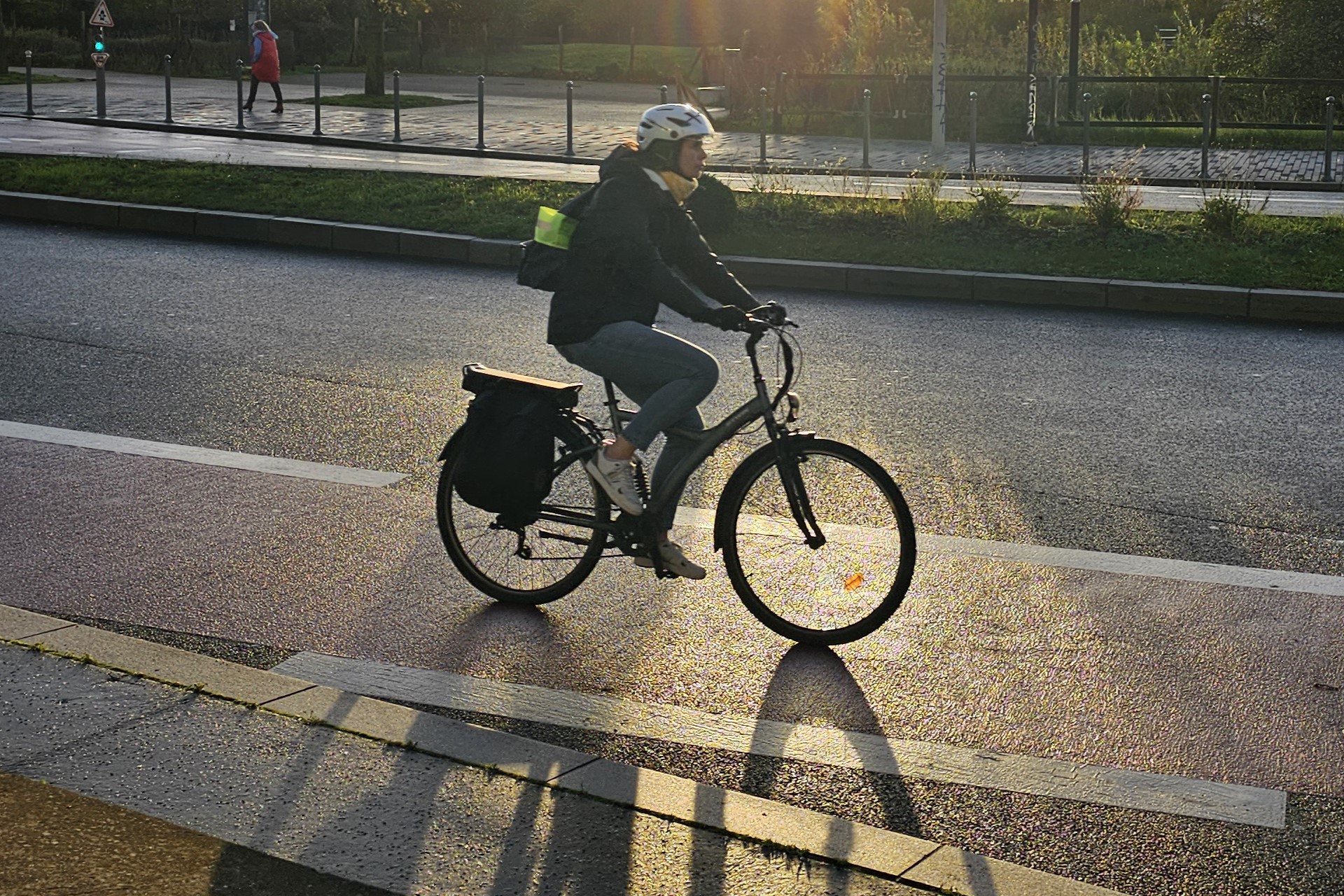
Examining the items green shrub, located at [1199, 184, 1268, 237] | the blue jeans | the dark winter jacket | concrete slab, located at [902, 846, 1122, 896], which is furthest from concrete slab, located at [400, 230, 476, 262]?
Answer: concrete slab, located at [902, 846, 1122, 896]

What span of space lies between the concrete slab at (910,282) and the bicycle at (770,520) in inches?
275

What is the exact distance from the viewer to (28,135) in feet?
78.4

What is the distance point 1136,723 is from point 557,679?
5.62ft

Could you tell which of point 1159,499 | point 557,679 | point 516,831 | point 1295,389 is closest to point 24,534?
point 557,679

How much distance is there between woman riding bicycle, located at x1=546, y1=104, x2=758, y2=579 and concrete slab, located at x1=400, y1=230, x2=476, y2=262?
835 centimetres

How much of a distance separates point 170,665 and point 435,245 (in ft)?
31.2

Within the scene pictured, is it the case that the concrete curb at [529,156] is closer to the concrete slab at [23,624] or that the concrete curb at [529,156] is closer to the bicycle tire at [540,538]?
Result: the bicycle tire at [540,538]

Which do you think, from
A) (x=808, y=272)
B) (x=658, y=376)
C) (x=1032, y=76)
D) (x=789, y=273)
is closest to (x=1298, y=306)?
(x=808, y=272)

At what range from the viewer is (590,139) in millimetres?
26422

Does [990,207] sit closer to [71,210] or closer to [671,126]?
[71,210]

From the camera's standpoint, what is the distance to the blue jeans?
18.3ft

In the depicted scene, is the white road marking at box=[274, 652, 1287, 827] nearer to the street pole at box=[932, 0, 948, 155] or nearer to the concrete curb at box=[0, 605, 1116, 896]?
the concrete curb at box=[0, 605, 1116, 896]

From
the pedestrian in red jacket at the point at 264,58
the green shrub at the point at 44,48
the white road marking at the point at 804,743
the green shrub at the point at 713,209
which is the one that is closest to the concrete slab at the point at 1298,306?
the green shrub at the point at 713,209

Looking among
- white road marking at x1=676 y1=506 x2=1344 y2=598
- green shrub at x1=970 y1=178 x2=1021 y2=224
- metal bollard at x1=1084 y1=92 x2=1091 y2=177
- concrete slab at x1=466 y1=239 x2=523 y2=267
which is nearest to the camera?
white road marking at x1=676 y1=506 x2=1344 y2=598
